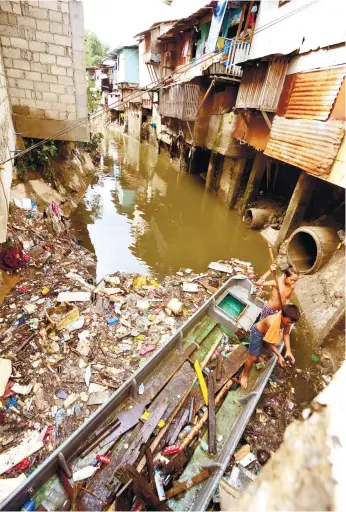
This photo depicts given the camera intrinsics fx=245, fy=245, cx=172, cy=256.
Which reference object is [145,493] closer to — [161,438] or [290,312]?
[161,438]

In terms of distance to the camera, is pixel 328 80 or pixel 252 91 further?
pixel 252 91

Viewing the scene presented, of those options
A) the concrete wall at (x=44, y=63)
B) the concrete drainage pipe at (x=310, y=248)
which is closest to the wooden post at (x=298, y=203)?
the concrete drainage pipe at (x=310, y=248)

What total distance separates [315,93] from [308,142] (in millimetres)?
1222

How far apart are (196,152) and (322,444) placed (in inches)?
716

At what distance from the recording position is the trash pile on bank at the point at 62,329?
11.3 feet

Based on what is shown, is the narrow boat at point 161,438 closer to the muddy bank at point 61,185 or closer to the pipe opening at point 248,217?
the muddy bank at point 61,185

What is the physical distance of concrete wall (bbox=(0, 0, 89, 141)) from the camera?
20.0ft

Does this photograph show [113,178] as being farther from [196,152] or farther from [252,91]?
[252,91]

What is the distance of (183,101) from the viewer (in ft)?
46.2

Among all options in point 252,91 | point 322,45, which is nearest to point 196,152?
point 252,91

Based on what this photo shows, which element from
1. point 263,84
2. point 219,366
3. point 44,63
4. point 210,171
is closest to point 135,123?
point 210,171

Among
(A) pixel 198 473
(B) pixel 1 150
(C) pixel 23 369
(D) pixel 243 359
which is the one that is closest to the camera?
(A) pixel 198 473

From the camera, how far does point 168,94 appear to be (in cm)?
1648

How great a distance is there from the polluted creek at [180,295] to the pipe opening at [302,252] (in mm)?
79
